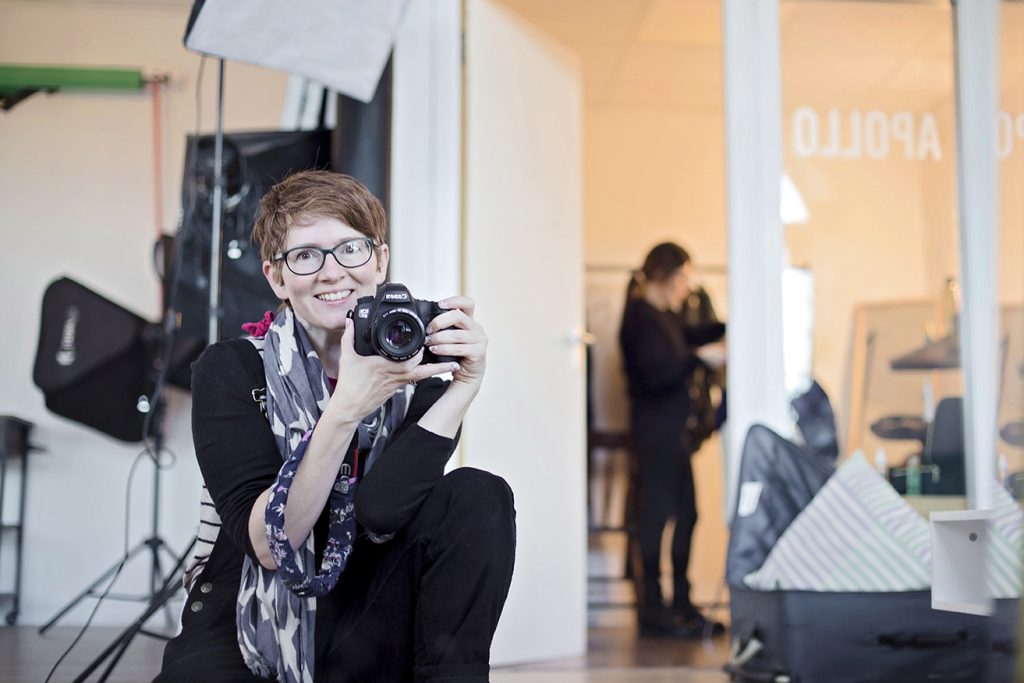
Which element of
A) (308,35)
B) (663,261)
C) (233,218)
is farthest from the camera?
(663,261)

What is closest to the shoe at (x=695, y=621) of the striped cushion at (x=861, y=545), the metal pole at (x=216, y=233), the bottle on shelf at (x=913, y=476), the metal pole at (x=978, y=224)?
the bottle on shelf at (x=913, y=476)

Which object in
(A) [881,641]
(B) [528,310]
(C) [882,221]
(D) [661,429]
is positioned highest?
(C) [882,221]

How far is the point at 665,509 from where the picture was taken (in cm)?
337

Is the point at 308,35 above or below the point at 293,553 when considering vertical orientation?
above

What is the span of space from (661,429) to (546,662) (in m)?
0.99

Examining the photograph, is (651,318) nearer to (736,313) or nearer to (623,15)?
(736,313)

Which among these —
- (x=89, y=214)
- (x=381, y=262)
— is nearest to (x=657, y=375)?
(x=89, y=214)

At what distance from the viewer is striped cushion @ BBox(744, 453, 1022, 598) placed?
2.14 m

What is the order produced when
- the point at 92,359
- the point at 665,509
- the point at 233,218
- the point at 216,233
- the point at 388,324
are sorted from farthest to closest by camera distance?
the point at 665,509, the point at 92,359, the point at 233,218, the point at 216,233, the point at 388,324

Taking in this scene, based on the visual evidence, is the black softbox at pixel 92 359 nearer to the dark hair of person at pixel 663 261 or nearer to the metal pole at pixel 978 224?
the dark hair of person at pixel 663 261

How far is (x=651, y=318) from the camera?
11.5ft

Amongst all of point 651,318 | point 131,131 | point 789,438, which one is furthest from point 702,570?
point 131,131

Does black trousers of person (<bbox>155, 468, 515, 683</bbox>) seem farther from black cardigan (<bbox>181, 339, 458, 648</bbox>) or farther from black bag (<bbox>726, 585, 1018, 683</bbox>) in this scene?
black bag (<bbox>726, 585, 1018, 683</bbox>)

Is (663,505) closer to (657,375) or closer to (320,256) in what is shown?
(657,375)
